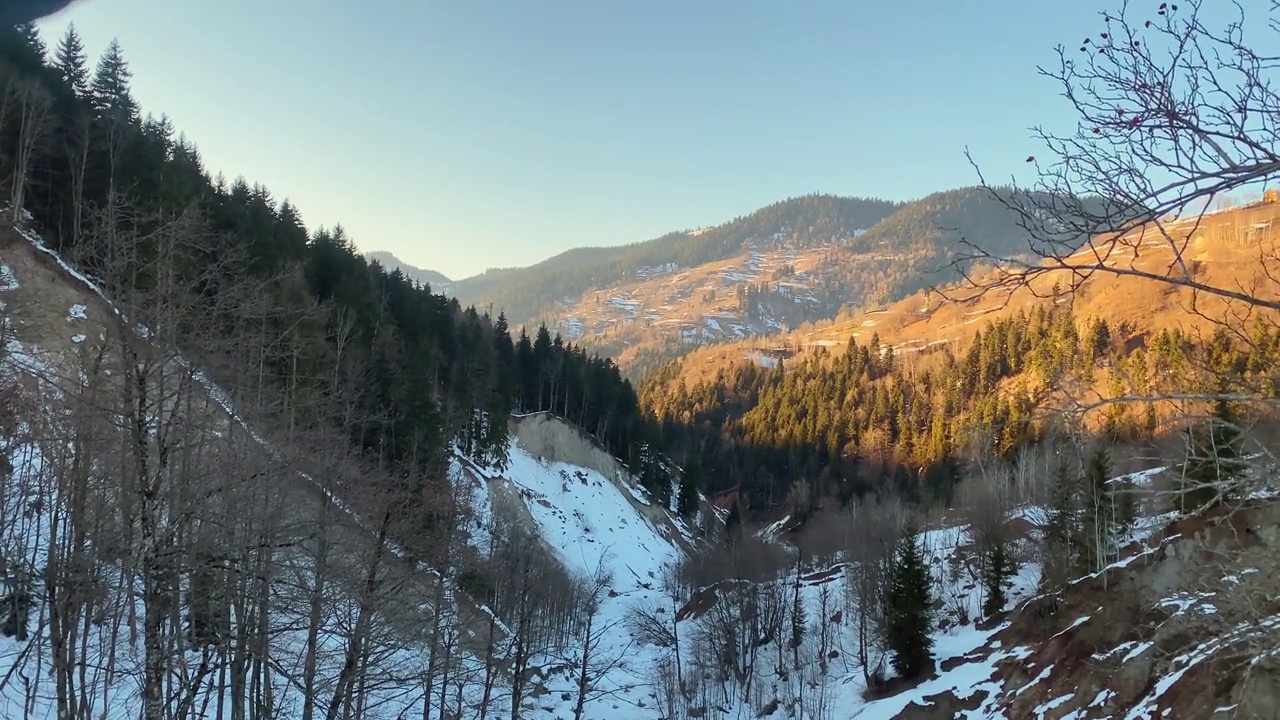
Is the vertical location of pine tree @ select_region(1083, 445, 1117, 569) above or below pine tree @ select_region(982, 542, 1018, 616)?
above

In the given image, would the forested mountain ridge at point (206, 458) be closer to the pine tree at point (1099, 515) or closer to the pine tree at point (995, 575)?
the pine tree at point (995, 575)

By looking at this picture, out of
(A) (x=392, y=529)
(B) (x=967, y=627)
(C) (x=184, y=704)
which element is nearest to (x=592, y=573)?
(B) (x=967, y=627)

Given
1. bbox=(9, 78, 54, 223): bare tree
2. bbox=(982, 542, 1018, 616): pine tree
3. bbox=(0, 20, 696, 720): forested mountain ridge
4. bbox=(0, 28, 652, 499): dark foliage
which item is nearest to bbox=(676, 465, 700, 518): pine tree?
bbox=(0, 28, 652, 499): dark foliage

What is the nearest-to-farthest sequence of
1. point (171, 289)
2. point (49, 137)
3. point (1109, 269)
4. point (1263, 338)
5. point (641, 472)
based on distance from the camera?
1. point (1109, 269)
2. point (1263, 338)
3. point (171, 289)
4. point (49, 137)
5. point (641, 472)

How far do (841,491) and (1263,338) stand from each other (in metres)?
94.3

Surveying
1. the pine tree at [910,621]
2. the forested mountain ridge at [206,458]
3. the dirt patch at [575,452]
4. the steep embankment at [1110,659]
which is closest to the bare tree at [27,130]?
the forested mountain ridge at [206,458]

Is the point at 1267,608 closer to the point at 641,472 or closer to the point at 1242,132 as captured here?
the point at 1242,132

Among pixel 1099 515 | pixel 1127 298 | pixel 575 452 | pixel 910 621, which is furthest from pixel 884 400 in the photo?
pixel 910 621

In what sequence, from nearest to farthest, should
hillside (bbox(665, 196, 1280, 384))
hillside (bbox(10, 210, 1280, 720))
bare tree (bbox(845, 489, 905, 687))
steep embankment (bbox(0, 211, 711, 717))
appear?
hillside (bbox(665, 196, 1280, 384)) < steep embankment (bbox(0, 211, 711, 717)) < hillside (bbox(10, 210, 1280, 720)) < bare tree (bbox(845, 489, 905, 687))

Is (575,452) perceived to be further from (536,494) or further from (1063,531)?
(1063,531)

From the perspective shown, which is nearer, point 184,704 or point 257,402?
point 184,704

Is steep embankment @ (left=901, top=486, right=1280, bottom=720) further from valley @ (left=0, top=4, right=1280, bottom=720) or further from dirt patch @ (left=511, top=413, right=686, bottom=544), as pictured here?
dirt patch @ (left=511, top=413, right=686, bottom=544)

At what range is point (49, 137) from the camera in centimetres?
3155

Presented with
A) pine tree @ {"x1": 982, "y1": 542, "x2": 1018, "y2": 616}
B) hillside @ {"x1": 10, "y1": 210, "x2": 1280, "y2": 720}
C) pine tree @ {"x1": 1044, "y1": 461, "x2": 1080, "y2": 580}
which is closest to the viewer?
hillside @ {"x1": 10, "y1": 210, "x2": 1280, "y2": 720}
